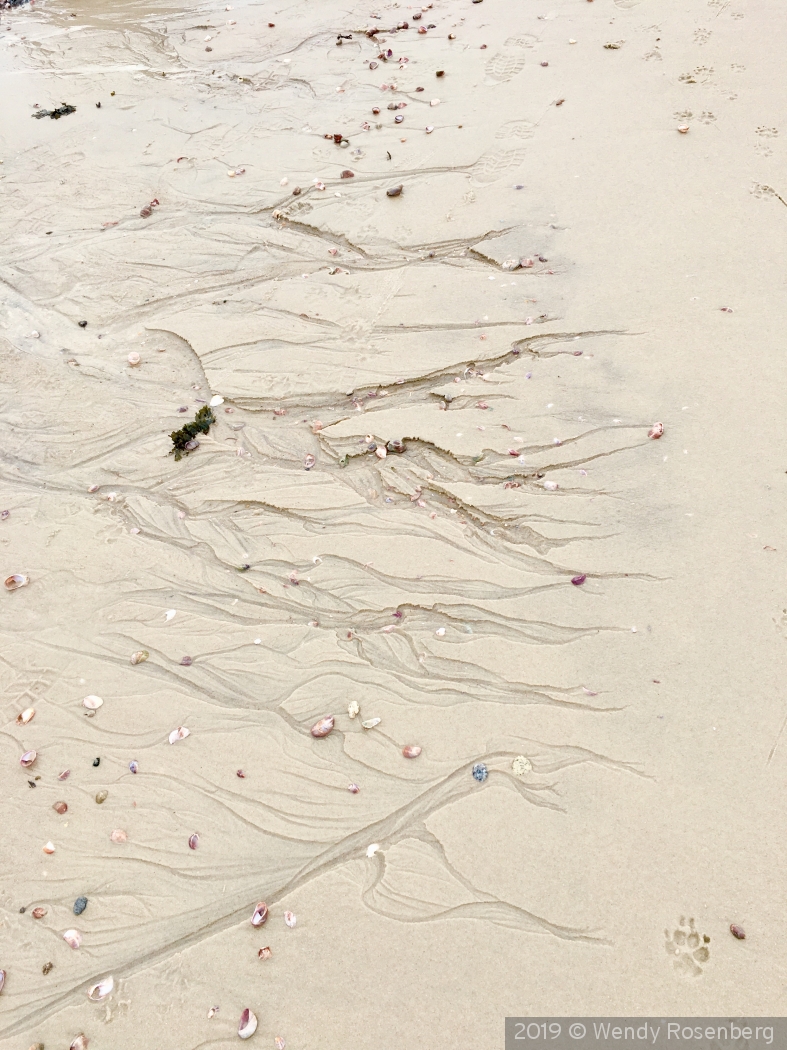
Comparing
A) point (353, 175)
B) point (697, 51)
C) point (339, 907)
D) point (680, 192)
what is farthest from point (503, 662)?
point (697, 51)

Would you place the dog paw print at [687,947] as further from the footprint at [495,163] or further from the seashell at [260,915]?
the footprint at [495,163]

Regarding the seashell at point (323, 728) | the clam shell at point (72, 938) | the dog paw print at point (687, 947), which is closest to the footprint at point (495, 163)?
the seashell at point (323, 728)

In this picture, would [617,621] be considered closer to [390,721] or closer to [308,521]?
[390,721]

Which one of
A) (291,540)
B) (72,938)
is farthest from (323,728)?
(72,938)

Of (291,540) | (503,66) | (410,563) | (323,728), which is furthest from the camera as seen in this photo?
(503,66)

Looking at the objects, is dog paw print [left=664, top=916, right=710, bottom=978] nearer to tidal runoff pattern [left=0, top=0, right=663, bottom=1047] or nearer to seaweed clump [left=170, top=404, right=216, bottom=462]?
tidal runoff pattern [left=0, top=0, right=663, bottom=1047]

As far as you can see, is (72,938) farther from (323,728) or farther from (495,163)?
(495,163)
